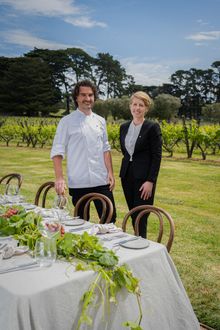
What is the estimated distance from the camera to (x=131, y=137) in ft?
11.8

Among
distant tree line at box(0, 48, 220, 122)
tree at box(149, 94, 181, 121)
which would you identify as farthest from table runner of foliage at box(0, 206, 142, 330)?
distant tree line at box(0, 48, 220, 122)

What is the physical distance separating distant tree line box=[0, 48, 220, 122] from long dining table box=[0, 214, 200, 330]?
39.8m

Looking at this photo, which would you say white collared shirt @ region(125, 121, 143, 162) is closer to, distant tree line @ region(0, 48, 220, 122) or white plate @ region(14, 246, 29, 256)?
white plate @ region(14, 246, 29, 256)

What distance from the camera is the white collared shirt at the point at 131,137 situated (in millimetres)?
3571

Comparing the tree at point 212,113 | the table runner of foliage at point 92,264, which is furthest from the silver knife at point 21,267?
the tree at point 212,113

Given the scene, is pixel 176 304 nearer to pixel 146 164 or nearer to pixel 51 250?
pixel 51 250

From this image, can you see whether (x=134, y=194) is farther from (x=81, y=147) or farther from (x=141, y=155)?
(x=81, y=147)

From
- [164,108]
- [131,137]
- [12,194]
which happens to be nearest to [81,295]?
[12,194]

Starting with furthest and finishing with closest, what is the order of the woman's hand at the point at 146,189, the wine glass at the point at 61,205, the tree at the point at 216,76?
the tree at the point at 216,76 → the woman's hand at the point at 146,189 → the wine glass at the point at 61,205

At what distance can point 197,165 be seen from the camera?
11555 mm

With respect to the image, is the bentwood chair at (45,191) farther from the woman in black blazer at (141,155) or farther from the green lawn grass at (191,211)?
the green lawn grass at (191,211)

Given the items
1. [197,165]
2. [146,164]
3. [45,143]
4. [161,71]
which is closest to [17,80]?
[161,71]

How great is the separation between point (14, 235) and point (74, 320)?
685 millimetres

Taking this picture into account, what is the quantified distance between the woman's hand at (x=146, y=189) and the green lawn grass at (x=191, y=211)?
88cm
